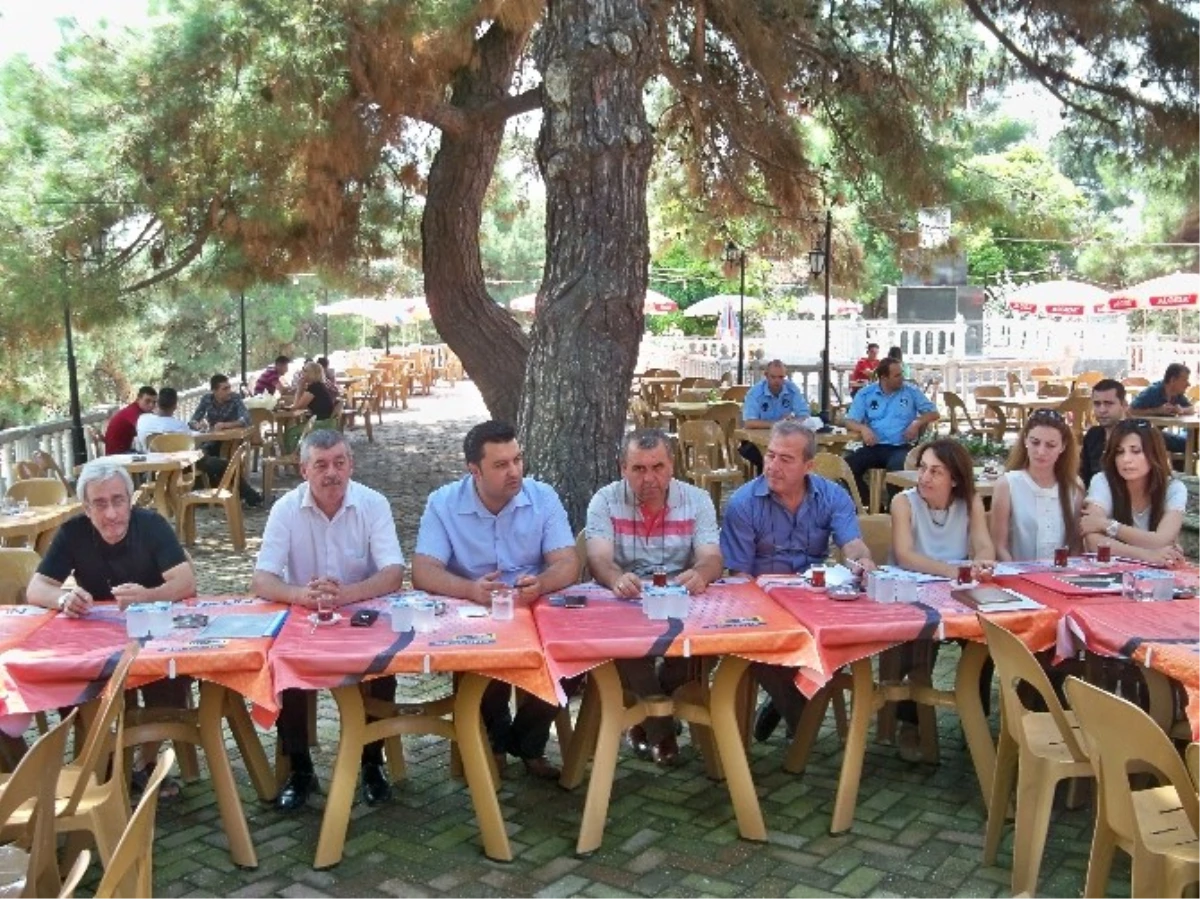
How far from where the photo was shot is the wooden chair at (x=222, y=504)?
825cm

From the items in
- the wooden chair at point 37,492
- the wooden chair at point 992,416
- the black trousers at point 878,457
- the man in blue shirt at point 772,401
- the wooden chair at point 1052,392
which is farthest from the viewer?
the wooden chair at point 1052,392

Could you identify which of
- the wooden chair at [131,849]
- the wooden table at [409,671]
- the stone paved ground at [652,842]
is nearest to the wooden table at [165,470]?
the stone paved ground at [652,842]

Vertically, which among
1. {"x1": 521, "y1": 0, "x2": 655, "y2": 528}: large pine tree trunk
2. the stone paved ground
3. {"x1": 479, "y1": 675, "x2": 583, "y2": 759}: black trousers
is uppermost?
{"x1": 521, "y1": 0, "x2": 655, "y2": 528}: large pine tree trunk

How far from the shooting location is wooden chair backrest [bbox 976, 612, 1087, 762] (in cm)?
292

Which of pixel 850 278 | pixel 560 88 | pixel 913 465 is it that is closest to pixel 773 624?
pixel 560 88

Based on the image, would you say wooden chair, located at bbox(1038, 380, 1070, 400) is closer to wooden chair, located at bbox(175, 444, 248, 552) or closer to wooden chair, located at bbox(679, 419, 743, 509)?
wooden chair, located at bbox(679, 419, 743, 509)

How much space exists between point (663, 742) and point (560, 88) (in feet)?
10.0

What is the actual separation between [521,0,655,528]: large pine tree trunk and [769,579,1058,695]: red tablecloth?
2.29 m

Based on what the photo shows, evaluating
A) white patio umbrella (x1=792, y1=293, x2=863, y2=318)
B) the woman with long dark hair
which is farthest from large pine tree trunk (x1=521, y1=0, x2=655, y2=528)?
white patio umbrella (x1=792, y1=293, x2=863, y2=318)

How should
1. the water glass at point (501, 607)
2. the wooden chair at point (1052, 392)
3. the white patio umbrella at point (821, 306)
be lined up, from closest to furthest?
the water glass at point (501, 607), the wooden chair at point (1052, 392), the white patio umbrella at point (821, 306)

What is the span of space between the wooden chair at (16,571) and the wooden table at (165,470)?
3869mm

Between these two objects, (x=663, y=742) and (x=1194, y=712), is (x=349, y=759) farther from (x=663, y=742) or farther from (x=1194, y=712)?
(x=1194, y=712)

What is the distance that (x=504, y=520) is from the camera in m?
4.07

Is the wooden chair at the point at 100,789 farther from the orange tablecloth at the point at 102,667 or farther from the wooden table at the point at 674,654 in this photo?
the wooden table at the point at 674,654
